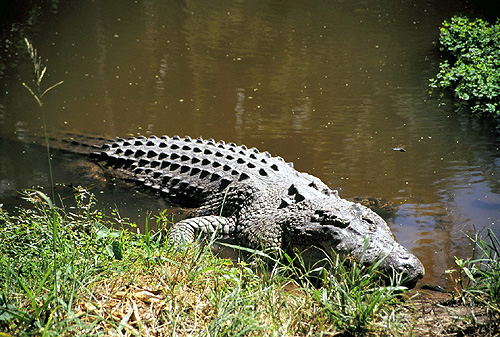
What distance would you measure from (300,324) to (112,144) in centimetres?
470

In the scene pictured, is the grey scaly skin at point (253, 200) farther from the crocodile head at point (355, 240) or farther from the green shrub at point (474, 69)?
the green shrub at point (474, 69)

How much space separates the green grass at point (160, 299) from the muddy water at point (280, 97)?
5.30ft

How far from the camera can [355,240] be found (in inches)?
145

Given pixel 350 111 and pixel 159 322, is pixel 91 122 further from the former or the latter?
pixel 159 322

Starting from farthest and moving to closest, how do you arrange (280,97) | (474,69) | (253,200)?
(280,97) → (474,69) → (253,200)

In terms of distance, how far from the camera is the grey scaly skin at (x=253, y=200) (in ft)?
12.2

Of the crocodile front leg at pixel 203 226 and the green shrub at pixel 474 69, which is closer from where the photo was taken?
the crocodile front leg at pixel 203 226

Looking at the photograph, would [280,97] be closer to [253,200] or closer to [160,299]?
[253,200]

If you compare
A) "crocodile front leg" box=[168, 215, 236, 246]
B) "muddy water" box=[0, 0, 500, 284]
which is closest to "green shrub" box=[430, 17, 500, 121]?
"muddy water" box=[0, 0, 500, 284]

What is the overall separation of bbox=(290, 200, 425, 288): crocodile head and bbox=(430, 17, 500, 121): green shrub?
16.3ft

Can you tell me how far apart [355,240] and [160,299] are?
166cm

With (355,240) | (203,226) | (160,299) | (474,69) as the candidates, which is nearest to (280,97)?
(474,69)

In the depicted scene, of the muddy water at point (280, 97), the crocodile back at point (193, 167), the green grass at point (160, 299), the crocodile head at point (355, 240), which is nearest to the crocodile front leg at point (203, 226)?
A: the crocodile back at point (193, 167)

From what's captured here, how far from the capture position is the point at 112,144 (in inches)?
261
